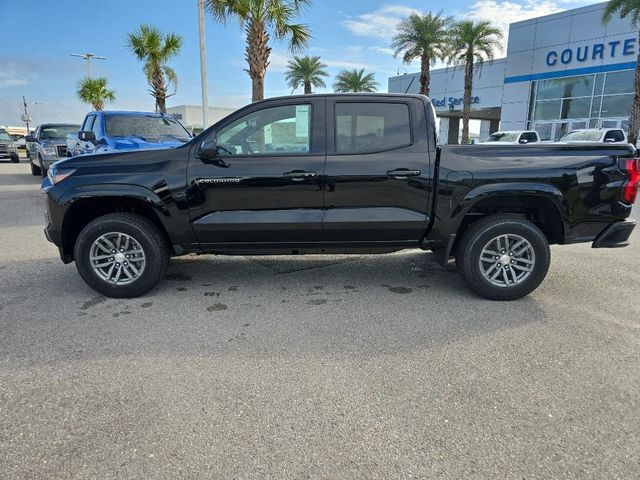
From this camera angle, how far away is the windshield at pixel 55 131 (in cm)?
1530

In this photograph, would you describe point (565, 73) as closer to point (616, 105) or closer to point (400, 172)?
point (616, 105)

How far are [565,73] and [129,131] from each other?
26.4 m

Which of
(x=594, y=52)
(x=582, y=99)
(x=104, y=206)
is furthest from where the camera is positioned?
(x=582, y=99)

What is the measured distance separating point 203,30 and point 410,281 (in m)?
13.8

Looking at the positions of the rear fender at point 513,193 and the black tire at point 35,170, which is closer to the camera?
the rear fender at point 513,193

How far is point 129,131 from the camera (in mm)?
9094

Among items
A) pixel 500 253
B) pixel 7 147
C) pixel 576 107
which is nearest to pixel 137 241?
pixel 500 253

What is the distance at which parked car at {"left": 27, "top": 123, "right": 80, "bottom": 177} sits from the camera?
45.4ft

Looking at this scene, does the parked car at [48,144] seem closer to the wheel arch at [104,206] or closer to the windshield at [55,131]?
the windshield at [55,131]

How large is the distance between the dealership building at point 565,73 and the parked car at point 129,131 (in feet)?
54.9

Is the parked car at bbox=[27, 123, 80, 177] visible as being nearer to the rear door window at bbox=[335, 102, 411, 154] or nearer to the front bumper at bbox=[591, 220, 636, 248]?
the rear door window at bbox=[335, 102, 411, 154]

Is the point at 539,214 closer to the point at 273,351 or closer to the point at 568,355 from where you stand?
the point at 568,355

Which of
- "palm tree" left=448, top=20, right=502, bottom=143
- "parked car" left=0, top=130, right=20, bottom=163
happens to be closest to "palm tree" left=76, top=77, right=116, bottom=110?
"parked car" left=0, top=130, right=20, bottom=163

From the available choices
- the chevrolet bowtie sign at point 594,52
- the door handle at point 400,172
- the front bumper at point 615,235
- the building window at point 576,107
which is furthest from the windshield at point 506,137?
the door handle at point 400,172
